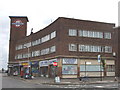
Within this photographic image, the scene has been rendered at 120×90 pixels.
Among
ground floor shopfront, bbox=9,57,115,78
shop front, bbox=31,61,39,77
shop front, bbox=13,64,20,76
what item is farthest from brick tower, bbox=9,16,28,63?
ground floor shopfront, bbox=9,57,115,78

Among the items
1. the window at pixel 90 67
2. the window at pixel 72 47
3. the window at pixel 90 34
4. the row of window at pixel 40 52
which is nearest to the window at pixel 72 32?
the window at pixel 90 34

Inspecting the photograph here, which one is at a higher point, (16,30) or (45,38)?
(16,30)

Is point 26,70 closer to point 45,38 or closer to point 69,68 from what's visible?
point 45,38

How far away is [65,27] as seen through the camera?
41.8 m

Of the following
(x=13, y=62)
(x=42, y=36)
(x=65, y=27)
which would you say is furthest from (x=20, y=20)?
(x=65, y=27)

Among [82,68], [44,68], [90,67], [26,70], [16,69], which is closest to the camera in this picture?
[82,68]

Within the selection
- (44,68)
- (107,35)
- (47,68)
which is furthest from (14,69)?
(107,35)

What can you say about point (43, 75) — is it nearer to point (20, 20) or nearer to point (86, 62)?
point (86, 62)

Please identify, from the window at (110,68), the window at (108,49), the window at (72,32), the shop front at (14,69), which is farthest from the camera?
the shop front at (14,69)

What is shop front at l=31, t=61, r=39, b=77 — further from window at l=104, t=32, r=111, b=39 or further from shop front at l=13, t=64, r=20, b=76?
window at l=104, t=32, r=111, b=39

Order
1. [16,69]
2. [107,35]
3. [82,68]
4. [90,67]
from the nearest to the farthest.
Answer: [82,68] < [90,67] < [107,35] < [16,69]

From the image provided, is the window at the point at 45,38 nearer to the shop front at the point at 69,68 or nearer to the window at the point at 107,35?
the shop front at the point at 69,68

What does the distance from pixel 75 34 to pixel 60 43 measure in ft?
13.6

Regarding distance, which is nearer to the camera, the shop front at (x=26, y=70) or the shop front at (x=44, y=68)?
the shop front at (x=26, y=70)
